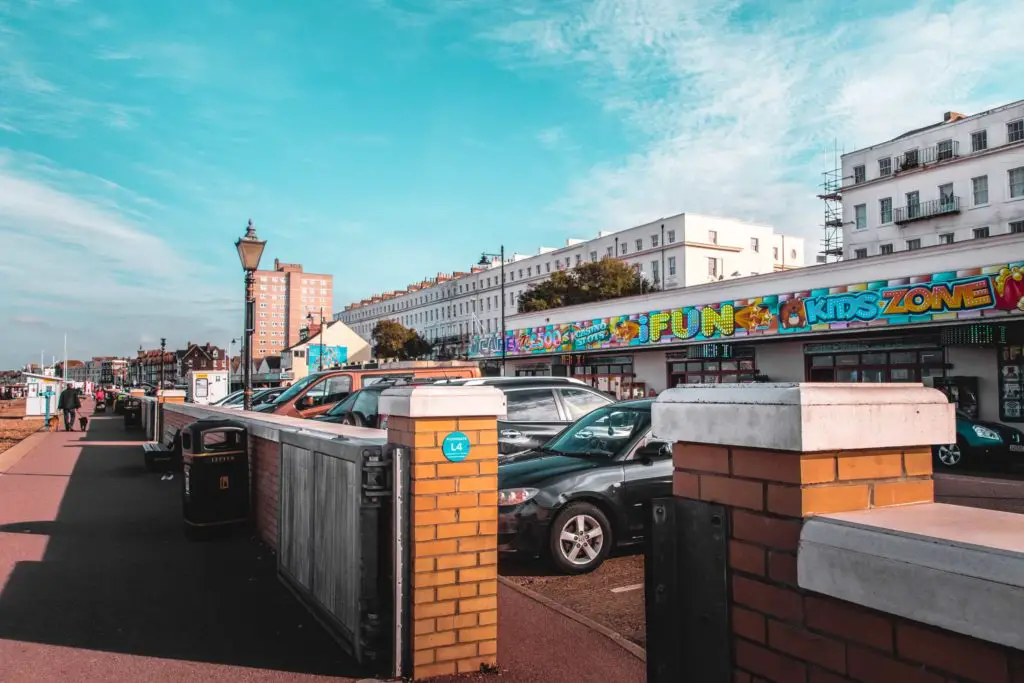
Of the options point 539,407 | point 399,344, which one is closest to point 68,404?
point 539,407

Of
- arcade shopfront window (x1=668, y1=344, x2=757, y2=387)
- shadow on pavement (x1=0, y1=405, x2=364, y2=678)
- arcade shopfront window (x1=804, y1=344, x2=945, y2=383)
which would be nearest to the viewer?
shadow on pavement (x1=0, y1=405, x2=364, y2=678)

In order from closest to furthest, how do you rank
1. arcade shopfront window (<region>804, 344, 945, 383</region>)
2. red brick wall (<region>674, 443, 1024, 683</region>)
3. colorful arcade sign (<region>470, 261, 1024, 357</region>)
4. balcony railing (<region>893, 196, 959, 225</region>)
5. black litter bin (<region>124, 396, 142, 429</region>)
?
red brick wall (<region>674, 443, 1024, 683</region>)
colorful arcade sign (<region>470, 261, 1024, 357</region>)
arcade shopfront window (<region>804, 344, 945, 383</region>)
black litter bin (<region>124, 396, 142, 429</region>)
balcony railing (<region>893, 196, 959, 225</region>)

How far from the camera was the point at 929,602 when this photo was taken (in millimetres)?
1536

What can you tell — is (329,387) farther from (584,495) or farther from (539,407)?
(584,495)

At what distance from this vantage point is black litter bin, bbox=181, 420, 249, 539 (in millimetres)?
8062

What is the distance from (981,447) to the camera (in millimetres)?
15156

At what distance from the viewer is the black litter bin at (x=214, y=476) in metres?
8.06

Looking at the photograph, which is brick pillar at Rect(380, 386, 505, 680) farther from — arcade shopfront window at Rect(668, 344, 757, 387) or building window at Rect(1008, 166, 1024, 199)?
building window at Rect(1008, 166, 1024, 199)

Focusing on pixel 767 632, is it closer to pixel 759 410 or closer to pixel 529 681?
pixel 759 410

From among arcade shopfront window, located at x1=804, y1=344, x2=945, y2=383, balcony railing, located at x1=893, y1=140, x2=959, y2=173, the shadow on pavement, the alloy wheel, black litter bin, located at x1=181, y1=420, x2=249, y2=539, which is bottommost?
the shadow on pavement

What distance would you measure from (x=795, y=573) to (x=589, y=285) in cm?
6048

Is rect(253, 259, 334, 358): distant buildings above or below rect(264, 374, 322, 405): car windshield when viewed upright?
above

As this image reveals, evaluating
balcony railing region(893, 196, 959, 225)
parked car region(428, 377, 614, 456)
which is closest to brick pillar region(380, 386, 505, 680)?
parked car region(428, 377, 614, 456)

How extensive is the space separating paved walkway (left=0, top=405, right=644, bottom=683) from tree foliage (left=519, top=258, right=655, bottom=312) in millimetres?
53649
